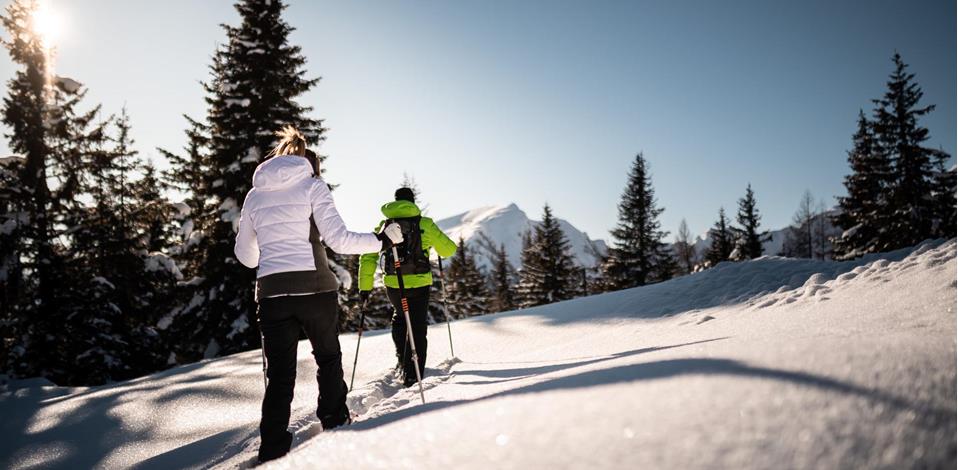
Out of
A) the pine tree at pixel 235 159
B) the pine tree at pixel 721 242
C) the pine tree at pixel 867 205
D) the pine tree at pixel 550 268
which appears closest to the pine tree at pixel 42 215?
the pine tree at pixel 235 159

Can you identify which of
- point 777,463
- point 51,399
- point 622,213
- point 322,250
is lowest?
point 51,399

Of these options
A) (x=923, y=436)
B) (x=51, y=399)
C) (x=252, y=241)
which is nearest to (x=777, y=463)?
(x=923, y=436)

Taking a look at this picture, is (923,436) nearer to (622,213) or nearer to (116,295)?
(116,295)

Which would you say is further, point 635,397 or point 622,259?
point 622,259

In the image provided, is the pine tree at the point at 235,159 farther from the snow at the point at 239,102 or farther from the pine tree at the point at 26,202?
the pine tree at the point at 26,202

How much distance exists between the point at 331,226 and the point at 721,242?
144 ft

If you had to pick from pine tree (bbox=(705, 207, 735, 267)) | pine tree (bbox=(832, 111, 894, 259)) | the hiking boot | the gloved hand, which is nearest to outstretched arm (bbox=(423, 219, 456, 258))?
the gloved hand

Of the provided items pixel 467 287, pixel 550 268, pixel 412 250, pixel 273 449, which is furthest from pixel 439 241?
pixel 467 287

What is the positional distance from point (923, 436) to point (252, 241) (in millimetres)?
3298

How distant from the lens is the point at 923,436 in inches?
40.6

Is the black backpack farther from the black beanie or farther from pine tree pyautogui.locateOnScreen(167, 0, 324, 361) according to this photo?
pine tree pyautogui.locateOnScreen(167, 0, 324, 361)

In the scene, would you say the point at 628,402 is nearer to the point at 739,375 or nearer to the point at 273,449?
the point at 739,375

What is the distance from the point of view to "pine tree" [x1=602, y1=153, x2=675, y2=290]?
1228 inches

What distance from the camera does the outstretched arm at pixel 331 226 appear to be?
275cm
